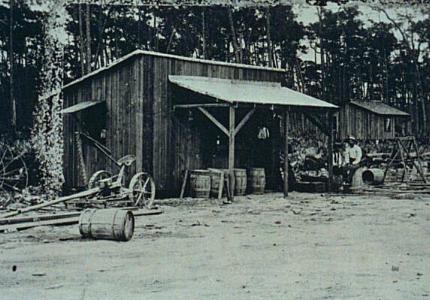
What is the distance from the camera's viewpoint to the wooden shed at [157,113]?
1873 cm

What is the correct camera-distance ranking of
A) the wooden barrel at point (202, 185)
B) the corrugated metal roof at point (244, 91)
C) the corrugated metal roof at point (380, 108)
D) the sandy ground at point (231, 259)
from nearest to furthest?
the sandy ground at point (231, 259) < the corrugated metal roof at point (244, 91) < the wooden barrel at point (202, 185) < the corrugated metal roof at point (380, 108)

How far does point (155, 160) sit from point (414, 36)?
689 inches

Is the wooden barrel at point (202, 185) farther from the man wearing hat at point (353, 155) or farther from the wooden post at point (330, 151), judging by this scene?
the man wearing hat at point (353, 155)

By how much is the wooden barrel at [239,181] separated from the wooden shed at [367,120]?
81.9 feet

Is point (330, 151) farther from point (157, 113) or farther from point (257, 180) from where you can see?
point (157, 113)

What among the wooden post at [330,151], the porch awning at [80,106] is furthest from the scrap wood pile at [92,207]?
the wooden post at [330,151]

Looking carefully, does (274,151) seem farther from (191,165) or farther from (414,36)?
(414,36)

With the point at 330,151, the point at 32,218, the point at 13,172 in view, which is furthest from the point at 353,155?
the point at 32,218

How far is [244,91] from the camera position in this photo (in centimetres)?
2020

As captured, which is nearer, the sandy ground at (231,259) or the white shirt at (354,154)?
the sandy ground at (231,259)

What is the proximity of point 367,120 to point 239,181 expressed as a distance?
26.5 meters

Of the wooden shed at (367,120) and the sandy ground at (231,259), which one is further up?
the wooden shed at (367,120)

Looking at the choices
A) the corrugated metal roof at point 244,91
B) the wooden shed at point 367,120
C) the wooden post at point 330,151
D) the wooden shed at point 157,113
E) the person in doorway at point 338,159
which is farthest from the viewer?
the wooden shed at point 367,120

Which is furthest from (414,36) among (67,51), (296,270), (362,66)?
(296,270)
